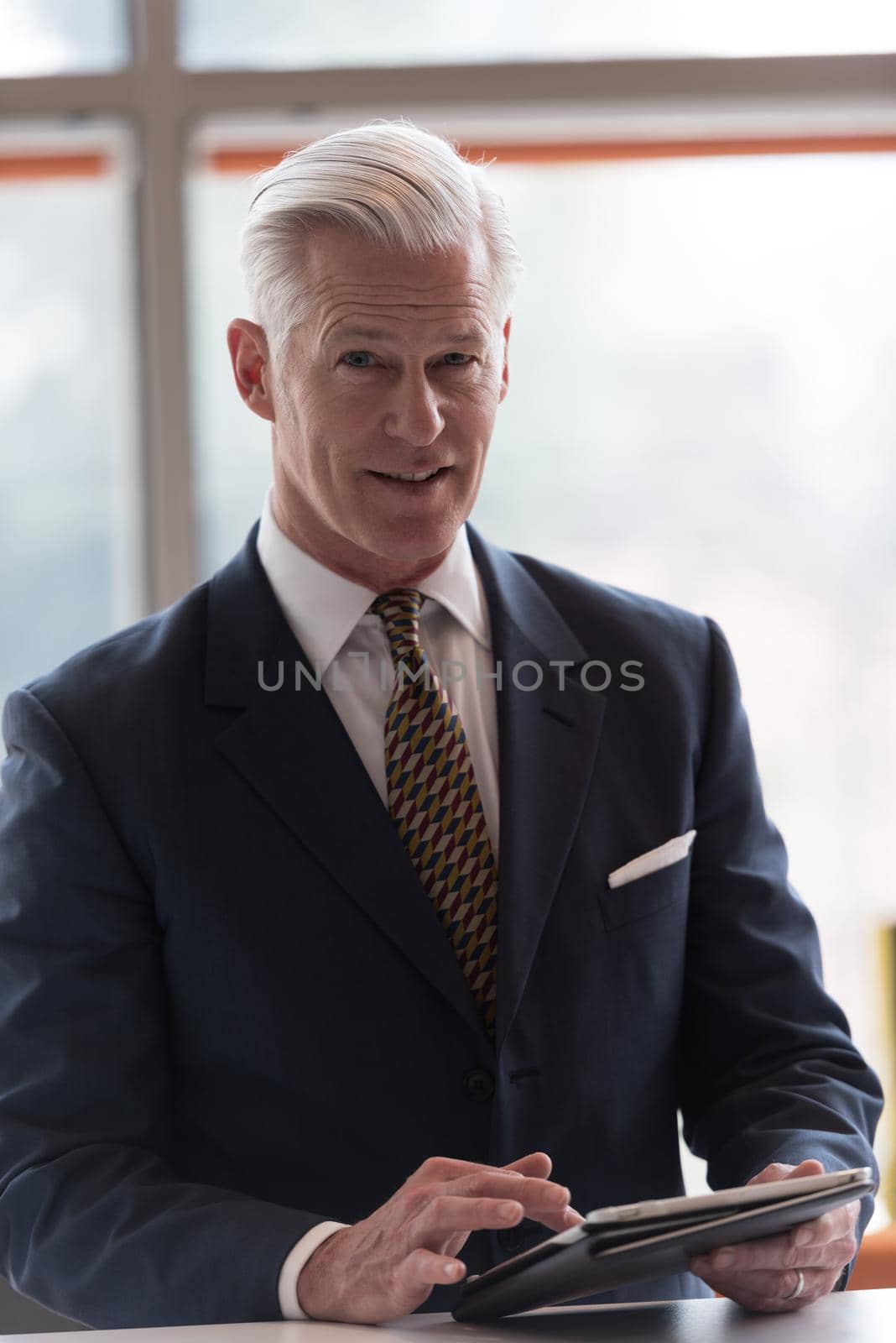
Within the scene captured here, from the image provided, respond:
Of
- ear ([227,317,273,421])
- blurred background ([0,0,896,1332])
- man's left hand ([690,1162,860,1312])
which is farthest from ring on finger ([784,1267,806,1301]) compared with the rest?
blurred background ([0,0,896,1332])

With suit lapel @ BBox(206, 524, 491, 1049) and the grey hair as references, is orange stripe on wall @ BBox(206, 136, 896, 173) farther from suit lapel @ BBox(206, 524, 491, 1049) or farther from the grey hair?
suit lapel @ BBox(206, 524, 491, 1049)

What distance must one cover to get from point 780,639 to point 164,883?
206 cm

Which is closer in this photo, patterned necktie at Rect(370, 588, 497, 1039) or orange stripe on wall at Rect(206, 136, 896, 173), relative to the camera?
patterned necktie at Rect(370, 588, 497, 1039)

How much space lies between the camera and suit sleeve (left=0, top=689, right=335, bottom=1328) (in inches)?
54.8

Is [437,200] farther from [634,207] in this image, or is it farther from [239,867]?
[634,207]

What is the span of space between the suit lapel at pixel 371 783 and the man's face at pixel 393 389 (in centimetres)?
17

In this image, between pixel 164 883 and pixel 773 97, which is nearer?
pixel 164 883

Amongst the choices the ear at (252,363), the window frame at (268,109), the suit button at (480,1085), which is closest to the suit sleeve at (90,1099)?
the suit button at (480,1085)

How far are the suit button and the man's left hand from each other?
1.12ft

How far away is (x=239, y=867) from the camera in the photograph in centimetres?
166

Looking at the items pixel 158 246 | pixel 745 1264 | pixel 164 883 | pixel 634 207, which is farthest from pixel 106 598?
pixel 745 1264

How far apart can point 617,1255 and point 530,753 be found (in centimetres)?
75

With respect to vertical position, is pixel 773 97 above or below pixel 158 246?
above

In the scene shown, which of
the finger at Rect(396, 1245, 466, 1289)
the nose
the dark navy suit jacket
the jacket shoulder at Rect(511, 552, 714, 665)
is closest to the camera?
the finger at Rect(396, 1245, 466, 1289)
